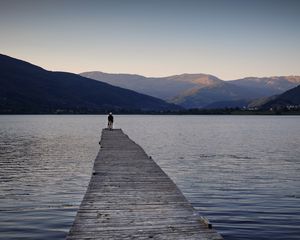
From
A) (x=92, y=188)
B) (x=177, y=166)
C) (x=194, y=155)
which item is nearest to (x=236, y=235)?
(x=92, y=188)

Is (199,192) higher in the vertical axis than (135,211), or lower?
lower

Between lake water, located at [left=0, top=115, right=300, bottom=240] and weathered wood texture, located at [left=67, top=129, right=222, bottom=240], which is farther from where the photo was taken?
lake water, located at [left=0, top=115, right=300, bottom=240]

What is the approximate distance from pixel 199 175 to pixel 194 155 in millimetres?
14293

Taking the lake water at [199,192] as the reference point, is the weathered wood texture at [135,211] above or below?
above

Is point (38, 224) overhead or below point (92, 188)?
below

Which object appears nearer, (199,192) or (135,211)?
(135,211)

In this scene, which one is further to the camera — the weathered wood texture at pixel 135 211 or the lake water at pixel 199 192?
the lake water at pixel 199 192

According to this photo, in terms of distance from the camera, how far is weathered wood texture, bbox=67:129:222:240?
412 inches

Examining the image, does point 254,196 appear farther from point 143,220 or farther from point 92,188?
point 143,220

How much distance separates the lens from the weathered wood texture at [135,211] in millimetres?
10469

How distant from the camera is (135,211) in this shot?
42.6 ft

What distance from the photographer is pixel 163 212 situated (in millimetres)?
12805

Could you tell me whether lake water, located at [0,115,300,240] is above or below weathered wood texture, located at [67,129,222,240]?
below

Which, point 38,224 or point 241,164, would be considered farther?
point 241,164
